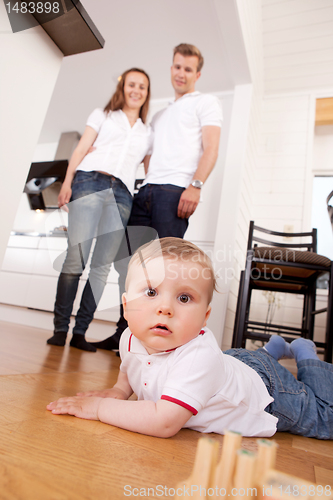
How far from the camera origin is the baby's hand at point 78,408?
0.54m

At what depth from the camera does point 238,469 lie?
0.72 ft

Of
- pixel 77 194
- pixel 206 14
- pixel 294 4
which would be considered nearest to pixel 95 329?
pixel 77 194

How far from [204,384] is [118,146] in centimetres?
117

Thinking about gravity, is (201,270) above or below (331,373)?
above

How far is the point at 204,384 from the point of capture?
1.70 ft

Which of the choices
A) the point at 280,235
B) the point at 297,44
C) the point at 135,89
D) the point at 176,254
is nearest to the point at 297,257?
the point at 280,235

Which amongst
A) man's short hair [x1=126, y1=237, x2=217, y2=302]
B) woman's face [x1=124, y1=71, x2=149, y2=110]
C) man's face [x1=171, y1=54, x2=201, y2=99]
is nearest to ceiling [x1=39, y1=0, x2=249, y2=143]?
man's face [x1=171, y1=54, x2=201, y2=99]

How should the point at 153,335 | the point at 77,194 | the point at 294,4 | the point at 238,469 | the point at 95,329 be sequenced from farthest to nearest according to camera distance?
the point at 294,4 → the point at 95,329 → the point at 77,194 → the point at 153,335 → the point at 238,469

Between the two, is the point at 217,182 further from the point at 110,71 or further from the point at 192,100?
the point at 110,71

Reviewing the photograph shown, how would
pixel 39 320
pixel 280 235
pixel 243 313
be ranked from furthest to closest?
1. pixel 39 320
2. pixel 280 235
3. pixel 243 313

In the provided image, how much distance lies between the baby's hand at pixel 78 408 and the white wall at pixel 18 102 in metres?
0.46

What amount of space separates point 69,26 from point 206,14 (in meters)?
Answer: 1.89

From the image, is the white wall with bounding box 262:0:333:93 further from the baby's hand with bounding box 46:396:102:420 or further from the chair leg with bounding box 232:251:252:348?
the baby's hand with bounding box 46:396:102:420

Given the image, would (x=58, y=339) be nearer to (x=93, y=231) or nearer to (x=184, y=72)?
(x=93, y=231)
